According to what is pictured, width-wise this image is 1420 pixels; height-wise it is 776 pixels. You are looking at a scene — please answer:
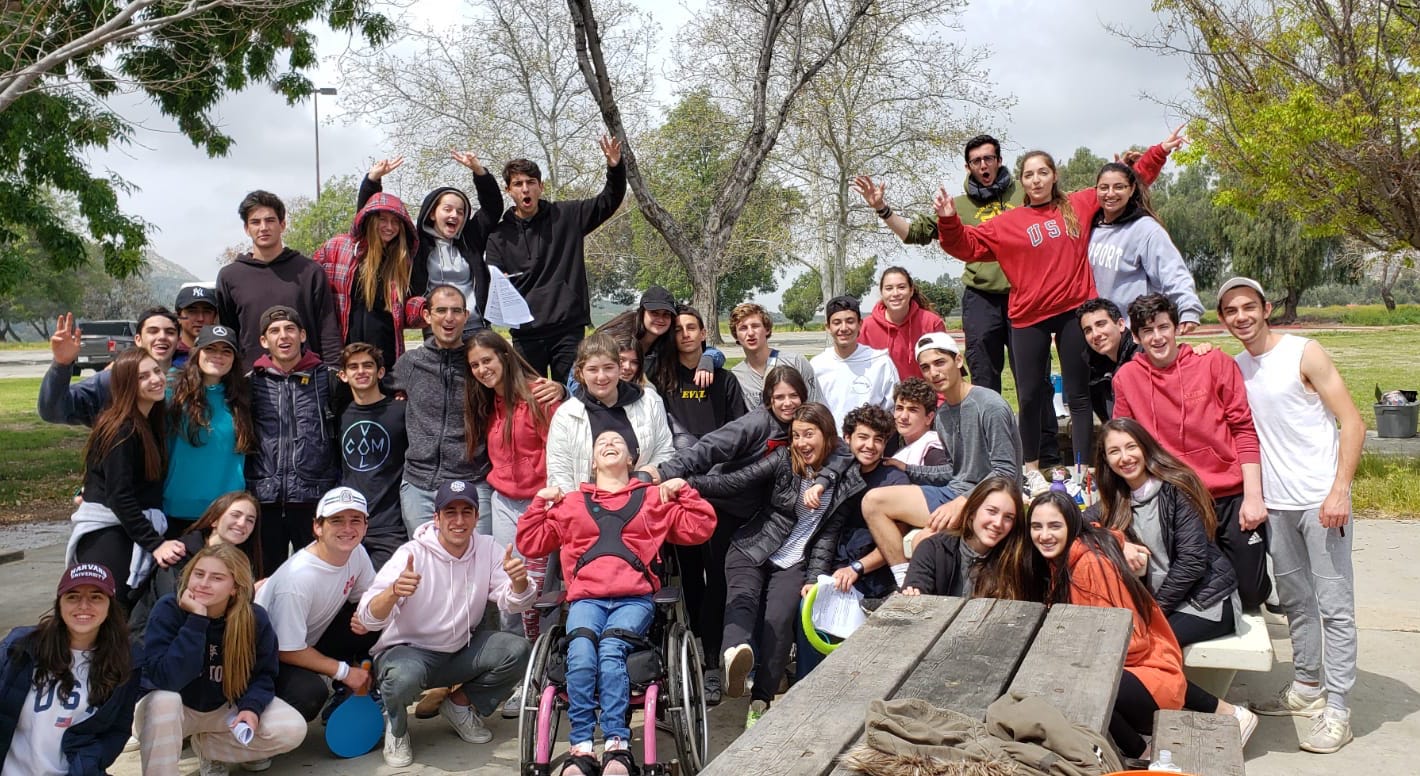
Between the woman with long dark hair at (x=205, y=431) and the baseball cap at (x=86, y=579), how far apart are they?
117 centimetres

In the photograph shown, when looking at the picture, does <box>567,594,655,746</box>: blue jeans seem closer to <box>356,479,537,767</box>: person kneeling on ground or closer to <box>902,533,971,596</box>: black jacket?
<box>356,479,537,767</box>: person kneeling on ground

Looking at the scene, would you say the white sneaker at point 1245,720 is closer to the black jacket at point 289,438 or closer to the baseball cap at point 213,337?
the black jacket at point 289,438

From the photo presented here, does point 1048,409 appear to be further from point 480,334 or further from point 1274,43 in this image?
point 1274,43

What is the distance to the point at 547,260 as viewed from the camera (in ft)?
20.6

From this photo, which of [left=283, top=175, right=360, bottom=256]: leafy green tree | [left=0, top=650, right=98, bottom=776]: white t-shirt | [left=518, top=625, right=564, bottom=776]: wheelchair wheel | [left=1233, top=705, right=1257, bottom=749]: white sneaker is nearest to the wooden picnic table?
[left=1233, top=705, right=1257, bottom=749]: white sneaker

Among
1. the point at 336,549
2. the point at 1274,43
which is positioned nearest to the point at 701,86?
the point at 1274,43

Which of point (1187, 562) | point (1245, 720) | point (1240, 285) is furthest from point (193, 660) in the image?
point (1240, 285)

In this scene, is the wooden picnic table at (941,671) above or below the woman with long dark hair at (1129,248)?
below

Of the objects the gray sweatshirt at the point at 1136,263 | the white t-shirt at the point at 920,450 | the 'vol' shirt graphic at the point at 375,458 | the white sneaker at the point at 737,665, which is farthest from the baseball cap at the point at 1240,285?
the 'vol' shirt graphic at the point at 375,458

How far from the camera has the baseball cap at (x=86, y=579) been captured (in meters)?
3.59

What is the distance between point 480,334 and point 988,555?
2.52 m

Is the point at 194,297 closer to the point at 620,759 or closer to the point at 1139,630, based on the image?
the point at 620,759

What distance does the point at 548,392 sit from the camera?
5.19 m

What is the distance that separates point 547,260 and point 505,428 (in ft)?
4.81
